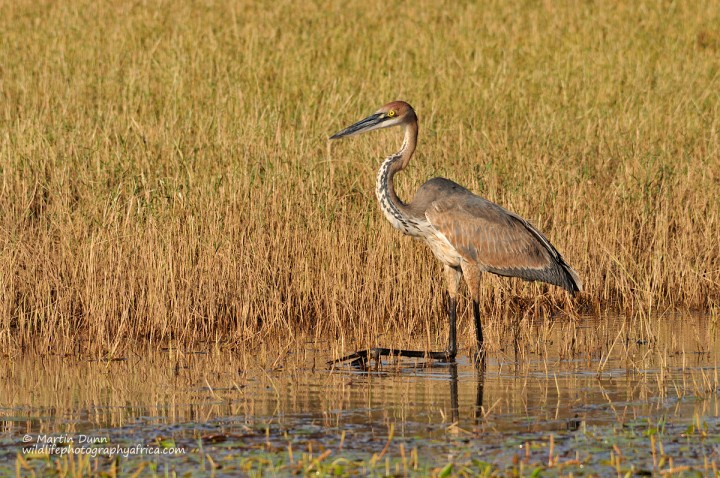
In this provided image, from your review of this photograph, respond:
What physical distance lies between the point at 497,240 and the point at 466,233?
265 millimetres

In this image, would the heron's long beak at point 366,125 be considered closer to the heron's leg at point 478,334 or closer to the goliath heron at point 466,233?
the goliath heron at point 466,233

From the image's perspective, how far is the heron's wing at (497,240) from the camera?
7.38m

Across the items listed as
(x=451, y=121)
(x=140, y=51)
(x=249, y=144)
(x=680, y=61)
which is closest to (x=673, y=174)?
(x=451, y=121)

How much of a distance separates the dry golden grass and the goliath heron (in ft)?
1.41

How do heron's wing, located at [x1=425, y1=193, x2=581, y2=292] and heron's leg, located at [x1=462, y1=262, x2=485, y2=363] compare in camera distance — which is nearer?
heron's leg, located at [x1=462, y1=262, x2=485, y2=363]

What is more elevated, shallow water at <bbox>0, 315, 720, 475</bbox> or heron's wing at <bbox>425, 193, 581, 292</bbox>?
heron's wing at <bbox>425, 193, 581, 292</bbox>

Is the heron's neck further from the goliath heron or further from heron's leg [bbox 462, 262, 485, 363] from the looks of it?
heron's leg [bbox 462, 262, 485, 363]

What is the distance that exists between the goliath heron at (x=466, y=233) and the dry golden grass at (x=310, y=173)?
429 millimetres

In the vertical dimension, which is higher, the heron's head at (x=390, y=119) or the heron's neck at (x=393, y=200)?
the heron's head at (x=390, y=119)

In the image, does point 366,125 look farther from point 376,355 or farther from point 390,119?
point 376,355

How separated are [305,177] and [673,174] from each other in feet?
9.69

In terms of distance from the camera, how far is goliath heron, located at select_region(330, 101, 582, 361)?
24.2 feet

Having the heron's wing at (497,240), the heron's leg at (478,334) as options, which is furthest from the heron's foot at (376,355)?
the heron's wing at (497,240)

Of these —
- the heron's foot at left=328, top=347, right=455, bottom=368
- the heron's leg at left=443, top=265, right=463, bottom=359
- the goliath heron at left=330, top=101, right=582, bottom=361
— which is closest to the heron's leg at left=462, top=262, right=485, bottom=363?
the goliath heron at left=330, top=101, right=582, bottom=361
